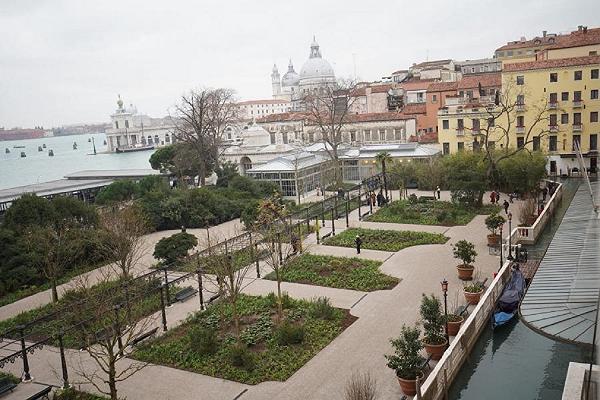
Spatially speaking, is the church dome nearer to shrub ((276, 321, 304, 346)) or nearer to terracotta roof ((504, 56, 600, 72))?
terracotta roof ((504, 56, 600, 72))

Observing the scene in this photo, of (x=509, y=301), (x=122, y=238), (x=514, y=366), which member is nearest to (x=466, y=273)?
(x=509, y=301)

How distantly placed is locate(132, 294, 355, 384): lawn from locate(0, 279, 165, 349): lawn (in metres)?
1.68

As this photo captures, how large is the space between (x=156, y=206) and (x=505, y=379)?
2504cm

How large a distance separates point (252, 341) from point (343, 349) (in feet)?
8.73

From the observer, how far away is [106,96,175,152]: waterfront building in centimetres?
16075

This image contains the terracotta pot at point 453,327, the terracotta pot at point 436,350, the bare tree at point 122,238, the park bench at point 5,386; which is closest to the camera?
the park bench at point 5,386

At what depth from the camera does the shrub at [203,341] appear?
50.3ft

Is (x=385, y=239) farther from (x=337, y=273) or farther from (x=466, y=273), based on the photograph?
(x=466, y=273)

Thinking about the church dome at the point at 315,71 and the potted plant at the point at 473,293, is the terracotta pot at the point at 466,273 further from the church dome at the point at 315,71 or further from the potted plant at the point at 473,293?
the church dome at the point at 315,71

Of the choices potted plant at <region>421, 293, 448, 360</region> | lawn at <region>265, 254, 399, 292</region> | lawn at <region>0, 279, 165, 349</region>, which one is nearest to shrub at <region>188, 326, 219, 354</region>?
lawn at <region>0, 279, 165, 349</region>

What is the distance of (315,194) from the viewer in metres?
44.0

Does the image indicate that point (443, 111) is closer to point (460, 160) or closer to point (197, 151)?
point (460, 160)

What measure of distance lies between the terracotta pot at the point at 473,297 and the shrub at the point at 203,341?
8.15m

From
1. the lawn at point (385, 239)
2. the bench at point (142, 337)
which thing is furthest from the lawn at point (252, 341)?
the lawn at point (385, 239)
